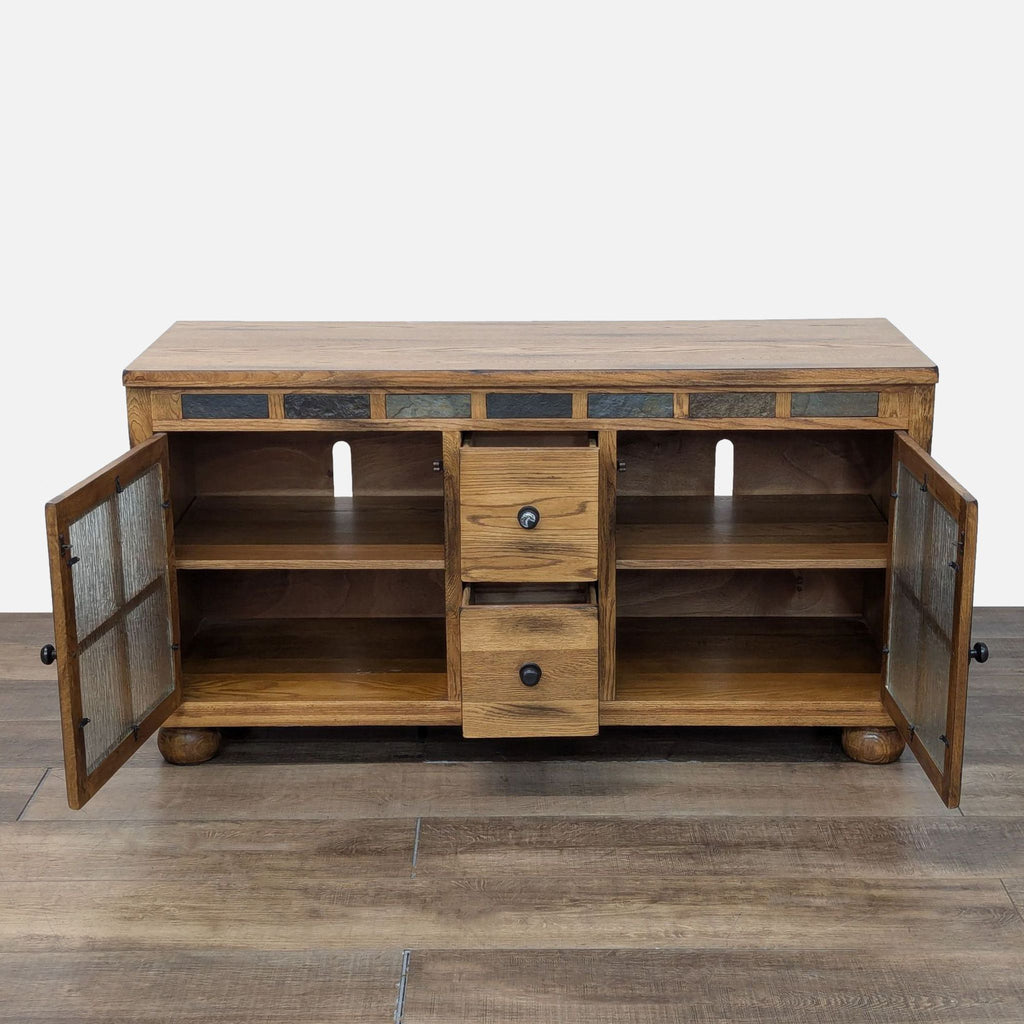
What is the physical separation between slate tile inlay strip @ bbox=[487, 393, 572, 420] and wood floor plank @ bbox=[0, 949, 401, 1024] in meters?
1.12

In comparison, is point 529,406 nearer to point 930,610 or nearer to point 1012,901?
point 930,610

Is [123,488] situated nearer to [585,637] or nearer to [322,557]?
[322,557]

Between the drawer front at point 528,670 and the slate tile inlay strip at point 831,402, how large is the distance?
2.02ft

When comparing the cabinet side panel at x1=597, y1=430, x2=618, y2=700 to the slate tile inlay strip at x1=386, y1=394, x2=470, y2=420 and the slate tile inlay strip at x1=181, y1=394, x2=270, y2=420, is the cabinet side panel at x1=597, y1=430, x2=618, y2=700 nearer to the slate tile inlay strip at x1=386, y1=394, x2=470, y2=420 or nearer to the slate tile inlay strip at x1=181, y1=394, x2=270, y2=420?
the slate tile inlay strip at x1=386, y1=394, x2=470, y2=420

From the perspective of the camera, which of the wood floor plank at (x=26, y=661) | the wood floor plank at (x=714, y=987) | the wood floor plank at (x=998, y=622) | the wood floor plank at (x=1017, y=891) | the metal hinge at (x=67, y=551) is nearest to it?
the wood floor plank at (x=714, y=987)

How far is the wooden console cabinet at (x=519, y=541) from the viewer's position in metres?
3.22

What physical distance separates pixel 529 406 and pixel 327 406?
427 millimetres

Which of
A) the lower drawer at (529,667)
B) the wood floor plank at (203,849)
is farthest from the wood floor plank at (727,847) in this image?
the lower drawer at (529,667)

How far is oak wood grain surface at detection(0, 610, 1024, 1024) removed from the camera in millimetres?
2793

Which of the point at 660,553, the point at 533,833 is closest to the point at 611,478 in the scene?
the point at 660,553

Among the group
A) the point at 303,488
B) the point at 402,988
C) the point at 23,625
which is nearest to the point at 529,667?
the point at 402,988

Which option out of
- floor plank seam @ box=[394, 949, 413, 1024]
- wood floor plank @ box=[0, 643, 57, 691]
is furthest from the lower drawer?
wood floor plank @ box=[0, 643, 57, 691]

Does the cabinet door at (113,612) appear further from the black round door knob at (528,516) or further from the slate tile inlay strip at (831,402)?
the slate tile inlay strip at (831,402)

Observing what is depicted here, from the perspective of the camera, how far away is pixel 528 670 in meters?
3.32
